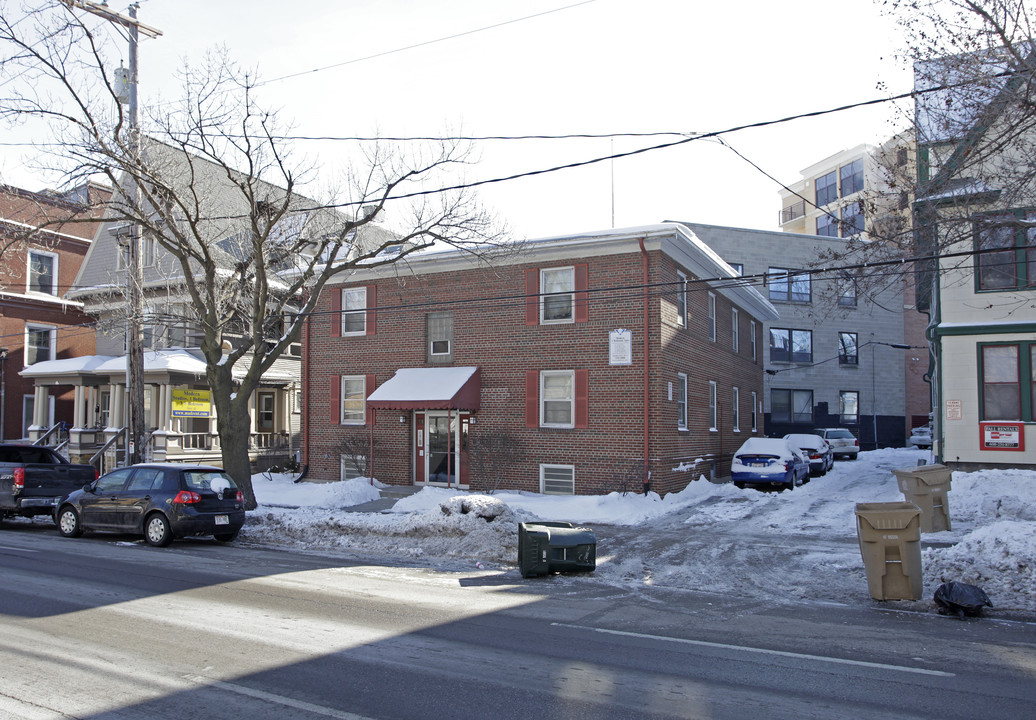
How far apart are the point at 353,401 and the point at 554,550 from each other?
14.6 meters

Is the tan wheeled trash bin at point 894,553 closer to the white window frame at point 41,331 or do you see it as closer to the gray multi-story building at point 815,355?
the white window frame at point 41,331

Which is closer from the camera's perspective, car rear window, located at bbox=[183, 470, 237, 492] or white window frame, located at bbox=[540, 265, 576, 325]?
car rear window, located at bbox=[183, 470, 237, 492]

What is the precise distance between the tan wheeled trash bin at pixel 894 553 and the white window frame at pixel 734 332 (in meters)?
19.1

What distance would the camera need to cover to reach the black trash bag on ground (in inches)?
336

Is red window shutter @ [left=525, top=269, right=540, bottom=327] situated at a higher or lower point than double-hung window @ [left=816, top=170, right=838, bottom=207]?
lower

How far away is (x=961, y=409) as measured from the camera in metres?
20.0

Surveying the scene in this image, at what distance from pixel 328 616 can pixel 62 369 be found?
24.8m

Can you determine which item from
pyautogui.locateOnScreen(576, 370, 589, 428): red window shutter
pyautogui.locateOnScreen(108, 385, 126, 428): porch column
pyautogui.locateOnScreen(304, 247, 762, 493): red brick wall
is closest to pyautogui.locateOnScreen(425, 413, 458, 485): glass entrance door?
pyautogui.locateOnScreen(304, 247, 762, 493): red brick wall

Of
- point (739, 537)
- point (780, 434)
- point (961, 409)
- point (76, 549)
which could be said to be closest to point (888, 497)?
point (961, 409)

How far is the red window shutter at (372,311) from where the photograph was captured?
24188mm

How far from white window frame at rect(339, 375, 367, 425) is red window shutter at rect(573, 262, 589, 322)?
729cm

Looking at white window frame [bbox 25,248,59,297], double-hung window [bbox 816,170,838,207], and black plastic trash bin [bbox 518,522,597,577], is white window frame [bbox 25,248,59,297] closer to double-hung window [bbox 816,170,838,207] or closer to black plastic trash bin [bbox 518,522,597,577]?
black plastic trash bin [bbox 518,522,597,577]

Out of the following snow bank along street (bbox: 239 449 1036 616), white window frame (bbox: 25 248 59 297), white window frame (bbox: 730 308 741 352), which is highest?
white window frame (bbox: 25 248 59 297)

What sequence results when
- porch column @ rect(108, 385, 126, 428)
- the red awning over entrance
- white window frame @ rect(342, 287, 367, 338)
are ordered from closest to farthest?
→ the red awning over entrance
white window frame @ rect(342, 287, 367, 338)
porch column @ rect(108, 385, 126, 428)
